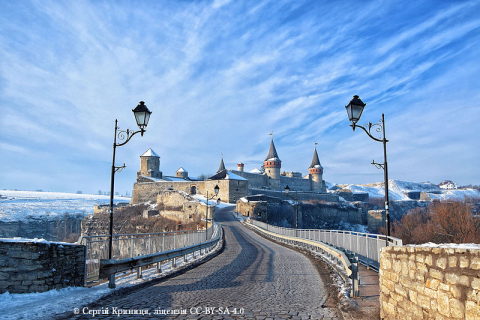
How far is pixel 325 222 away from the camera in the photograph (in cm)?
6756

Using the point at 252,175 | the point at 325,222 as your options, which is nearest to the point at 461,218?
the point at 325,222

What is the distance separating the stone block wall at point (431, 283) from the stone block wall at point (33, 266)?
5642 mm

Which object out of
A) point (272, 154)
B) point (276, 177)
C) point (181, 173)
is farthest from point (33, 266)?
point (272, 154)

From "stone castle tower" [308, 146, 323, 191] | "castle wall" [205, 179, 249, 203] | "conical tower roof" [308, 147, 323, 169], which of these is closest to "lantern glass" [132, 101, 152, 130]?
"castle wall" [205, 179, 249, 203]

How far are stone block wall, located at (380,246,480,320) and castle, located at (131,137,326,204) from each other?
60.8 m

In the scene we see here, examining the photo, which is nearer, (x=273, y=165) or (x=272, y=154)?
(x=273, y=165)

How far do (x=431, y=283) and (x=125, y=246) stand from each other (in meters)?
7.47

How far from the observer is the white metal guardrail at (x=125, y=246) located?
7516 mm

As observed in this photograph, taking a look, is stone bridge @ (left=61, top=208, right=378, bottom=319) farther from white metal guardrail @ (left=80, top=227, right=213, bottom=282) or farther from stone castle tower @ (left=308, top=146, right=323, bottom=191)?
stone castle tower @ (left=308, top=146, right=323, bottom=191)

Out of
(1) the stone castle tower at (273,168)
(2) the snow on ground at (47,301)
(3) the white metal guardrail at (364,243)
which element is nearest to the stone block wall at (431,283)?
(3) the white metal guardrail at (364,243)

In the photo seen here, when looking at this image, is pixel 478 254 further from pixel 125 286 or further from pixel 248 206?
pixel 248 206

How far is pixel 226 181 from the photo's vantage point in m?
65.8

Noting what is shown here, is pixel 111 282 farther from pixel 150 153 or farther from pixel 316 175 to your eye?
pixel 316 175

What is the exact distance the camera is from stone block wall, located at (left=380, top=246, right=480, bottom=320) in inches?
123
